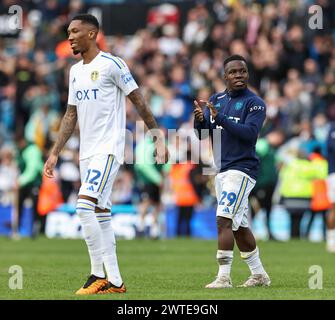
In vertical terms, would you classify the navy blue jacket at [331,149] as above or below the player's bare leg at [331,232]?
above

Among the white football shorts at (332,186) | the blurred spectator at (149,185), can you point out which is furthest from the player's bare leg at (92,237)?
the blurred spectator at (149,185)

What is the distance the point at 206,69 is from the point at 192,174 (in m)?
3.60

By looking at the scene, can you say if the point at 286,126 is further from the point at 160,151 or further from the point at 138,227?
the point at 160,151

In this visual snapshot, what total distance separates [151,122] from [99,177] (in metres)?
0.81

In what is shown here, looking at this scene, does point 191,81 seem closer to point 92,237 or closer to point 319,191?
point 319,191

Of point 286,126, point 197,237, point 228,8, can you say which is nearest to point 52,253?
point 197,237

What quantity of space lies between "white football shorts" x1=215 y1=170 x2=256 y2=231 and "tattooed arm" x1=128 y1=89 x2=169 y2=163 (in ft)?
4.06

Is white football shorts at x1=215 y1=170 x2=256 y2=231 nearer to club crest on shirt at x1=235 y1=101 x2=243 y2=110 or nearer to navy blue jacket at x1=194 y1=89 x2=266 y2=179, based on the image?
navy blue jacket at x1=194 y1=89 x2=266 y2=179

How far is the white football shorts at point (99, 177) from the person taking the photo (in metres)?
11.5

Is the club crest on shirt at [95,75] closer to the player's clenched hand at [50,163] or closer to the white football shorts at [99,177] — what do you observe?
the white football shorts at [99,177]

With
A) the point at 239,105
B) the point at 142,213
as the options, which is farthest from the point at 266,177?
the point at 239,105

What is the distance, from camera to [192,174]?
28.4 meters

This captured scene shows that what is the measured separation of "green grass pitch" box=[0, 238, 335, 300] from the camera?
37.9ft

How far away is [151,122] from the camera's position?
38.3 feet
